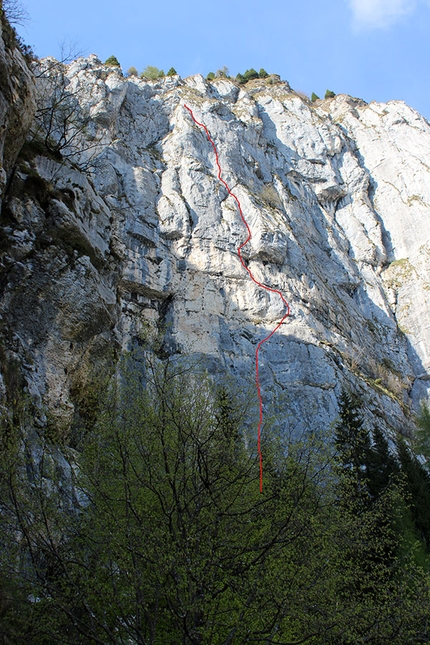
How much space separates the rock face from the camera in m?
14.3

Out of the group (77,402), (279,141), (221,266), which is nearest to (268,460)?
(77,402)

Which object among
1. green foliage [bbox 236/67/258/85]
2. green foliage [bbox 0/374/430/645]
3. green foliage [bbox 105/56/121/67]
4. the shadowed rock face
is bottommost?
green foliage [bbox 0/374/430/645]

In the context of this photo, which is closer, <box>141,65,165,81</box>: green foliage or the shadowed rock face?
the shadowed rock face

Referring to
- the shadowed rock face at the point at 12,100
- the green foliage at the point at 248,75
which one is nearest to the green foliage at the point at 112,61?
the green foliage at the point at 248,75

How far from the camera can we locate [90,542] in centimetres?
876

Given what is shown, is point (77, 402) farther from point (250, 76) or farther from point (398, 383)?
point (250, 76)

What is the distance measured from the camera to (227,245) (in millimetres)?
33312

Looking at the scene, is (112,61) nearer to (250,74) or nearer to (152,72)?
(152,72)

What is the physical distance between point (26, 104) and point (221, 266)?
64.3ft

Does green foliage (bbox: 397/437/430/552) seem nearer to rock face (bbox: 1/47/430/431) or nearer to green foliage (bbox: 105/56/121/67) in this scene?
rock face (bbox: 1/47/430/431)

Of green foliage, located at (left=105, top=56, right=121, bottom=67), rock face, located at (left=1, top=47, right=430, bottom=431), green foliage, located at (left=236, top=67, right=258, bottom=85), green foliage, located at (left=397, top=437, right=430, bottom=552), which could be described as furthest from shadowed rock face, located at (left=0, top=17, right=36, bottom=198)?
green foliage, located at (left=236, top=67, right=258, bottom=85)

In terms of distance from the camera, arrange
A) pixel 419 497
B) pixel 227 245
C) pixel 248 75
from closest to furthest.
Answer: pixel 419 497, pixel 227 245, pixel 248 75

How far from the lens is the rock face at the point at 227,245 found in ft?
46.9

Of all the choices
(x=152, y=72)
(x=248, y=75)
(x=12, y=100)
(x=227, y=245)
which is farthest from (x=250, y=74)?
(x=12, y=100)
